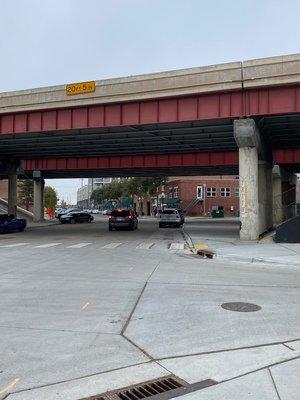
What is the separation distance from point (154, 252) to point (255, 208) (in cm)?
724

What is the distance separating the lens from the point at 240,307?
8.19 meters

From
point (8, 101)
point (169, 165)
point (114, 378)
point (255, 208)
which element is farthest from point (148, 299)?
point (169, 165)

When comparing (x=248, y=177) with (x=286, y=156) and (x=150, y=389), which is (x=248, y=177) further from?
(x=150, y=389)

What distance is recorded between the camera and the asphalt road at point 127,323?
4.98 meters

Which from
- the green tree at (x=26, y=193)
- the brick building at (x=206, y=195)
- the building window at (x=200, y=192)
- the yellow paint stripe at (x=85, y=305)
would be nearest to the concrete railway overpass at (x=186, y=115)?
the yellow paint stripe at (x=85, y=305)

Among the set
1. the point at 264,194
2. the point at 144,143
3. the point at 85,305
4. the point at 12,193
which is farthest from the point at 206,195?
the point at 85,305

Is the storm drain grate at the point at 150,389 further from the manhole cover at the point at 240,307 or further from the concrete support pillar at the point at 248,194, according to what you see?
the concrete support pillar at the point at 248,194

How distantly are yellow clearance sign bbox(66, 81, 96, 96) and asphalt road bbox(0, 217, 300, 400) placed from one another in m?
15.4

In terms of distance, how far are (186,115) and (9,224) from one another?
17.1m

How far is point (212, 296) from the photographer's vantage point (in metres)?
9.22

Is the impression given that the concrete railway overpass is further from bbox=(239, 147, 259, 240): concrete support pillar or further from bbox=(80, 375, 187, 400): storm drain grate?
bbox=(80, 375, 187, 400): storm drain grate

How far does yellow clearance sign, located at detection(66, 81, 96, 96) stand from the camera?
26.1 metres

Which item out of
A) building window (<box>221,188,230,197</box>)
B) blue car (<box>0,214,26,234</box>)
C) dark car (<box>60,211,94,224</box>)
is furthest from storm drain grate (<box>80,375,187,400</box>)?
building window (<box>221,188,230,197</box>)

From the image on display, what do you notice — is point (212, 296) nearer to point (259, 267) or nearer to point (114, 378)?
point (114, 378)
